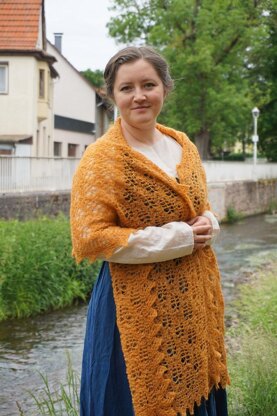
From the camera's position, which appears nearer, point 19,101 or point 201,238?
point 201,238

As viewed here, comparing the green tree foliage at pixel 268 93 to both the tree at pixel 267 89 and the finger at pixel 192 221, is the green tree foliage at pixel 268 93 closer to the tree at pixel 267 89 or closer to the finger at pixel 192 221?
the tree at pixel 267 89

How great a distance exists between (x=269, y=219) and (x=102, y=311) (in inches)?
989

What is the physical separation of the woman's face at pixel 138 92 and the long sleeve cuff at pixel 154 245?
42 cm

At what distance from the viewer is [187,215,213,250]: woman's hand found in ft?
9.19

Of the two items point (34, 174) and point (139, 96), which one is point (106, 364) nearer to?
point (139, 96)

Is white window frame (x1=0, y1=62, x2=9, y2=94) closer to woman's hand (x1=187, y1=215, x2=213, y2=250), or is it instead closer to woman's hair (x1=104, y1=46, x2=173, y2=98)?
woman's hair (x1=104, y1=46, x2=173, y2=98)

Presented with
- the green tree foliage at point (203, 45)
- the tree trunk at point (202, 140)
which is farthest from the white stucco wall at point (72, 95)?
the tree trunk at point (202, 140)

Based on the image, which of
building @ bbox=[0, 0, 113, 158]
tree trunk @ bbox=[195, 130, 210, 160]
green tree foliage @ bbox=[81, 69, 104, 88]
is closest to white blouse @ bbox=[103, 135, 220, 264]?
building @ bbox=[0, 0, 113, 158]

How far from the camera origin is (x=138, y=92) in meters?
2.79

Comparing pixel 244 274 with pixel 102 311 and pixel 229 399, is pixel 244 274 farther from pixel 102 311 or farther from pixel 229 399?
pixel 102 311

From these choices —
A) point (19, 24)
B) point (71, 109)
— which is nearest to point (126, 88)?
point (19, 24)

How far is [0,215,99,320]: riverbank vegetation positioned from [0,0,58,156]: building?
18.9 m

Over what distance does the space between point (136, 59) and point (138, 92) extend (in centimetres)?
12

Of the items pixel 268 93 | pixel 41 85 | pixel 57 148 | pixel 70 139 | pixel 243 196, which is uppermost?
pixel 268 93
